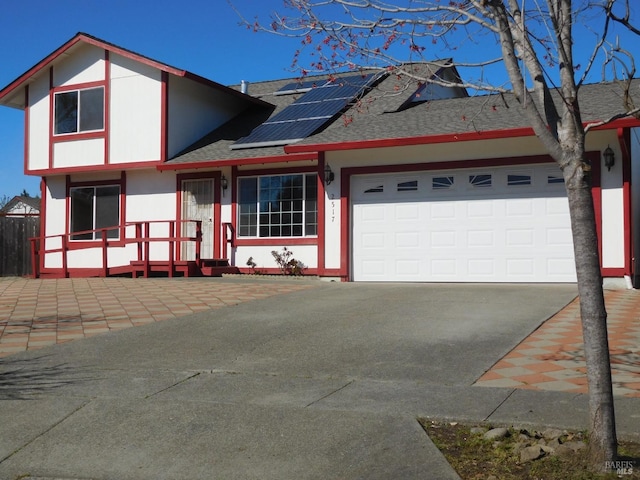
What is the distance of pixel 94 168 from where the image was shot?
18.9 metres

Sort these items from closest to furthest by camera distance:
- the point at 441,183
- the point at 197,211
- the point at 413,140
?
the point at 413,140, the point at 441,183, the point at 197,211

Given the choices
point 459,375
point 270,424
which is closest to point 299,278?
point 459,375

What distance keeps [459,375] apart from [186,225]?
12931 millimetres

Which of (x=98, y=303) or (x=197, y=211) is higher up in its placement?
(x=197, y=211)

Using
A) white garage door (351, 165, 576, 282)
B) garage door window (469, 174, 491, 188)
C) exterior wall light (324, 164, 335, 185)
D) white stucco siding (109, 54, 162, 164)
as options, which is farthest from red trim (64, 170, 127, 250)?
garage door window (469, 174, 491, 188)

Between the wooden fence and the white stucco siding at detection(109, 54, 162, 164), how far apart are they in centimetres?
555

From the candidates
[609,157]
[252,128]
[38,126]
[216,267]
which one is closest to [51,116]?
[38,126]

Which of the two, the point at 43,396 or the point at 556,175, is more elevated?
the point at 556,175

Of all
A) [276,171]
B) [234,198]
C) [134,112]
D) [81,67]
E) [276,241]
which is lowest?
[276,241]

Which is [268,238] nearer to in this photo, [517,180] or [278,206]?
[278,206]

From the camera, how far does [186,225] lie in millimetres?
18250

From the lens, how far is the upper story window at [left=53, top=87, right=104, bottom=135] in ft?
63.1

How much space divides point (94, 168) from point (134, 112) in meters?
1.87

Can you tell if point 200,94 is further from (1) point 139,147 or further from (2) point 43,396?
(2) point 43,396
